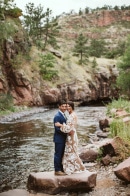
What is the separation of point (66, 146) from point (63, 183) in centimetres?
102

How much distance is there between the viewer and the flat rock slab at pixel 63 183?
770cm

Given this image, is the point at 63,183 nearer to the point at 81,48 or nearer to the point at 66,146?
the point at 66,146

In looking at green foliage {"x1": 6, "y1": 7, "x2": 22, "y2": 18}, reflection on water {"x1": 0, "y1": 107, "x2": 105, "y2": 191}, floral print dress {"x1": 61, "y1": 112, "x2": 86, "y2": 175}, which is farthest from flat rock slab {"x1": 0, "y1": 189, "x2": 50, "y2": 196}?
green foliage {"x1": 6, "y1": 7, "x2": 22, "y2": 18}

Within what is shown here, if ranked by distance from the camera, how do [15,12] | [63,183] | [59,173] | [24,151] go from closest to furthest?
1. [63,183]
2. [59,173]
3. [24,151]
4. [15,12]

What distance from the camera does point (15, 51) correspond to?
133 ft

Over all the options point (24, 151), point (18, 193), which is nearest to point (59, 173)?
point (18, 193)

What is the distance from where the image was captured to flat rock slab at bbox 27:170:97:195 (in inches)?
303

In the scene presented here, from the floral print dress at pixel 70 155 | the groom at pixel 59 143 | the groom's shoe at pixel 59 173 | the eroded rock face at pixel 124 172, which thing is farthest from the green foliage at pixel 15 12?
the eroded rock face at pixel 124 172

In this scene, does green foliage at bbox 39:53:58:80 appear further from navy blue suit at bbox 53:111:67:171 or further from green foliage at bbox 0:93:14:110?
navy blue suit at bbox 53:111:67:171

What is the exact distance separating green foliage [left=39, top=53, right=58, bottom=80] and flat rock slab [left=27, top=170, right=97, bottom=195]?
1412 inches

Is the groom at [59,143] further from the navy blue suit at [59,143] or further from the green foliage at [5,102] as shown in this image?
the green foliage at [5,102]

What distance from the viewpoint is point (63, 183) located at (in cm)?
781

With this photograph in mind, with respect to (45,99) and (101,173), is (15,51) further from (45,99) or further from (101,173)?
(101,173)

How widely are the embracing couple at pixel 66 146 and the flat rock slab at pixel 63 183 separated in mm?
332
